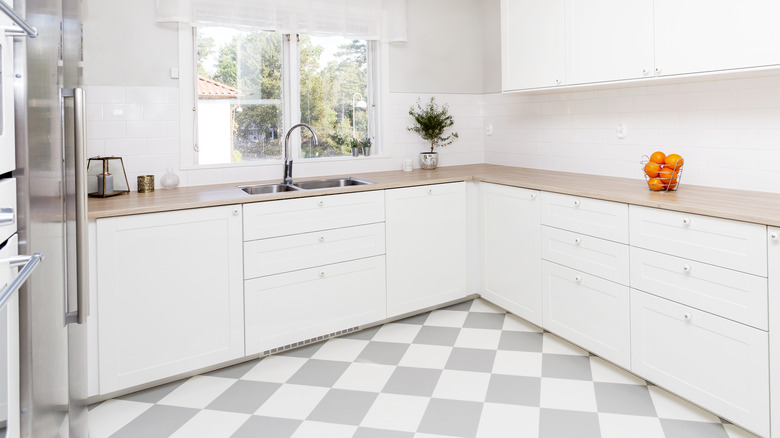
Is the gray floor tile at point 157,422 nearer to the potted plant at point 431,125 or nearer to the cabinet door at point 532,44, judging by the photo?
the potted plant at point 431,125

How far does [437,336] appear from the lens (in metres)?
2.96

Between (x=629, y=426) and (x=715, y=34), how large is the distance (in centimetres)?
168

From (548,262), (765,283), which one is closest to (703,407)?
(765,283)

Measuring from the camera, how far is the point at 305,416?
2162mm

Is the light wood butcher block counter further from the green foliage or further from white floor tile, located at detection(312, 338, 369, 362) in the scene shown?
white floor tile, located at detection(312, 338, 369, 362)

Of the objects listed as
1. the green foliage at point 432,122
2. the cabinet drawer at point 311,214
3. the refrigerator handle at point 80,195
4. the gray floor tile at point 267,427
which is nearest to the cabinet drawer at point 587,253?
the cabinet drawer at point 311,214

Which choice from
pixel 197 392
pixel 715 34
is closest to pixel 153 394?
pixel 197 392

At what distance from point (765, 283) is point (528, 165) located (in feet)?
6.88

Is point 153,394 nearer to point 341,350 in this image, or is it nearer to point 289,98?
point 341,350

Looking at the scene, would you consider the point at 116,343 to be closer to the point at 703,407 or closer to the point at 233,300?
the point at 233,300

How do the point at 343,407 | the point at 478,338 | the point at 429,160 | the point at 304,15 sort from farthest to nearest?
1. the point at 429,160
2. the point at 304,15
3. the point at 478,338
4. the point at 343,407

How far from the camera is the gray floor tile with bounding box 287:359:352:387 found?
246 centimetres

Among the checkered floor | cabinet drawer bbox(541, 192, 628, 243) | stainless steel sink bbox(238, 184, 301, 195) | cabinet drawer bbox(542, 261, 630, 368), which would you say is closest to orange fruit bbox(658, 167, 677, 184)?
cabinet drawer bbox(541, 192, 628, 243)

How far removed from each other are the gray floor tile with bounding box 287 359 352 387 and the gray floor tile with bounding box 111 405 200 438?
488 mm
